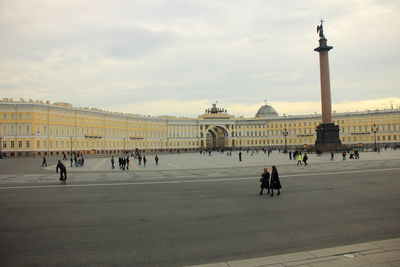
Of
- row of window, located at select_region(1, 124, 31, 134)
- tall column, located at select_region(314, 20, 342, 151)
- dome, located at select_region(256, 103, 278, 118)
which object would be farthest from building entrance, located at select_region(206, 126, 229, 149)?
tall column, located at select_region(314, 20, 342, 151)

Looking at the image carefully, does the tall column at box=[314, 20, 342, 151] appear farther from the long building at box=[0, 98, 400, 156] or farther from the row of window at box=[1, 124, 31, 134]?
the row of window at box=[1, 124, 31, 134]

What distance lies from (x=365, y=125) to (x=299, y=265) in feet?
414

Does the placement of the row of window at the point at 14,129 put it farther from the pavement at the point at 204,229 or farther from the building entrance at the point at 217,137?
the building entrance at the point at 217,137

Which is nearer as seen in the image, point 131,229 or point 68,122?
point 131,229

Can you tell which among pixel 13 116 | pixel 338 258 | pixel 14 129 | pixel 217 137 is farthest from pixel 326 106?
pixel 217 137

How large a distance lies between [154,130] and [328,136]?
7655cm

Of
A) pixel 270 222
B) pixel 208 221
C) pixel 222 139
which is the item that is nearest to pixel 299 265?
pixel 270 222

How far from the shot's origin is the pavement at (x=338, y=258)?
19.1 ft

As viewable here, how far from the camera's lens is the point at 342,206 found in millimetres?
11219

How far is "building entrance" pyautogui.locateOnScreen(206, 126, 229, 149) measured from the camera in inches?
5544

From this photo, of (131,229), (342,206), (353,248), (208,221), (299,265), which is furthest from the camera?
(342,206)

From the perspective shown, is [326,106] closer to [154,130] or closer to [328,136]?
[328,136]

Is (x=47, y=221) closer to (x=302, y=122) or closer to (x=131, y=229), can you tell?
(x=131, y=229)

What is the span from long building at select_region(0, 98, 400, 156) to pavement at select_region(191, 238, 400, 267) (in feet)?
210
